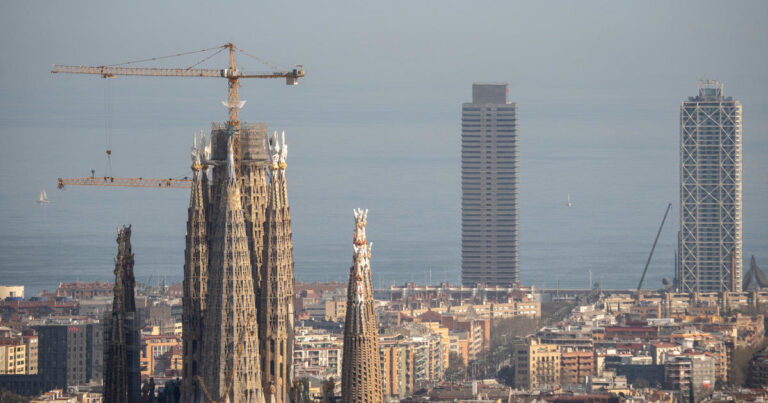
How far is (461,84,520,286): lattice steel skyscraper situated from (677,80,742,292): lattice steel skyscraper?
16.0m

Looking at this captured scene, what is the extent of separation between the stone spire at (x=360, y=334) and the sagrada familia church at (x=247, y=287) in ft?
0.08

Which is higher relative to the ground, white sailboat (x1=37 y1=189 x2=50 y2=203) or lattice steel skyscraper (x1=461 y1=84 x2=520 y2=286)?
lattice steel skyscraper (x1=461 y1=84 x2=520 y2=286)

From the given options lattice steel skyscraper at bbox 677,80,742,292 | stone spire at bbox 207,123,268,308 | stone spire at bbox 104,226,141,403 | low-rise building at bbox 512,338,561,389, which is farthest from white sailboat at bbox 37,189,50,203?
lattice steel skyscraper at bbox 677,80,742,292

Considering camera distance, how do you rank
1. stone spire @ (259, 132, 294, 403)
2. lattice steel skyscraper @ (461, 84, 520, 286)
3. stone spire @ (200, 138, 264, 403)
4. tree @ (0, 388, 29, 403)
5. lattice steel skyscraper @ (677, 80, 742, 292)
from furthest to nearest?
lattice steel skyscraper @ (461, 84, 520, 286), lattice steel skyscraper @ (677, 80, 742, 292), tree @ (0, 388, 29, 403), stone spire @ (259, 132, 294, 403), stone spire @ (200, 138, 264, 403)

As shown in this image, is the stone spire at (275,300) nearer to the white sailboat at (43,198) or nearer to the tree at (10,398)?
the tree at (10,398)

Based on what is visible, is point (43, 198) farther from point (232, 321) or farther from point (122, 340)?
point (232, 321)

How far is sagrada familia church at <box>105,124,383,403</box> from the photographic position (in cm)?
5312

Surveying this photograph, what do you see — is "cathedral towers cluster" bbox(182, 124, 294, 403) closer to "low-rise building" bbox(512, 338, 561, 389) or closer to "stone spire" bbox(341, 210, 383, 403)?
"stone spire" bbox(341, 210, 383, 403)

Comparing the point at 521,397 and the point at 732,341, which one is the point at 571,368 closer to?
the point at 732,341

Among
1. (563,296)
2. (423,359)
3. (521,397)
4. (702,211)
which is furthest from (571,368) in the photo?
(702,211)

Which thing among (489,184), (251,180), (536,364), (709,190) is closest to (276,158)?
(251,180)

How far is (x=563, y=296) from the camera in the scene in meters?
156

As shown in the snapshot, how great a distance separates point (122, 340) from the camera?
2287 inches

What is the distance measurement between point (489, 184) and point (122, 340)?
127 metres
